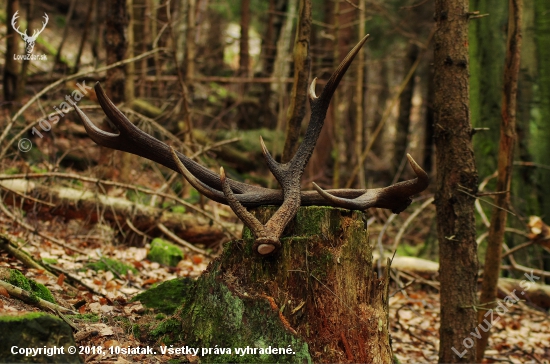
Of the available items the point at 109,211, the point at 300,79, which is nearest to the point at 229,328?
the point at 300,79

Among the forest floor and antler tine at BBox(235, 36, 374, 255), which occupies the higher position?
antler tine at BBox(235, 36, 374, 255)

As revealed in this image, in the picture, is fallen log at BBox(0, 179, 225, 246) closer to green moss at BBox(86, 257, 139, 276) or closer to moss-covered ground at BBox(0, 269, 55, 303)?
green moss at BBox(86, 257, 139, 276)

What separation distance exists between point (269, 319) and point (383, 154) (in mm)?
22221

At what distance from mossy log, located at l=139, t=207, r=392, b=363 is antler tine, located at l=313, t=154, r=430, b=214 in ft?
0.27

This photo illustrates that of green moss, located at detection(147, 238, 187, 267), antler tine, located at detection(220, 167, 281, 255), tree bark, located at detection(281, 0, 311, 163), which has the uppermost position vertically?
tree bark, located at detection(281, 0, 311, 163)

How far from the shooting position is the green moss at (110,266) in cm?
598

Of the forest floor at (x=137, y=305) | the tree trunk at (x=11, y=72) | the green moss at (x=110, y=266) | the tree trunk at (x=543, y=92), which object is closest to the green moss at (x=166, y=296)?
the forest floor at (x=137, y=305)

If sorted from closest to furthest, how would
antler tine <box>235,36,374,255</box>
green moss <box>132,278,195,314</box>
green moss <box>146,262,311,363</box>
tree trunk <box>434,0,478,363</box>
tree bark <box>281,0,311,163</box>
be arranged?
1. green moss <box>146,262,311,363</box>
2. antler tine <box>235,36,374,255</box>
3. green moss <box>132,278,195,314</box>
4. tree trunk <box>434,0,478,363</box>
5. tree bark <box>281,0,311,163</box>

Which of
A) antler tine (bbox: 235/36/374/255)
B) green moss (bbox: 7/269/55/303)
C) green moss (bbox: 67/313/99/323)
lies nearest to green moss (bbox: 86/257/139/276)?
green moss (bbox: 7/269/55/303)

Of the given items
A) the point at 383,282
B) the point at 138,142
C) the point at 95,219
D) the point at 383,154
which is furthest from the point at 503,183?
the point at 383,154

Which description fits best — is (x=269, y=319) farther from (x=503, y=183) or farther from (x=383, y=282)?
(x=503, y=183)

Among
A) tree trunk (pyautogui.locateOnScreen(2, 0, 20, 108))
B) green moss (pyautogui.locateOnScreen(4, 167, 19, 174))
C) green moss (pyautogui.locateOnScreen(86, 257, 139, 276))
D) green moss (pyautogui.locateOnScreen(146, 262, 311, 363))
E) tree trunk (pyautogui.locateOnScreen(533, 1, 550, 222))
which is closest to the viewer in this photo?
green moss (pyautogui.locateOnScreen(146, 262, 311, 363))

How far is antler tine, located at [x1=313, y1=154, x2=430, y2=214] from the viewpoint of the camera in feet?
12.5

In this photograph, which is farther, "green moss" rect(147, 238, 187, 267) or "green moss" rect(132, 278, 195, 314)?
"green moss" rect(147, 238, 187, 267)
